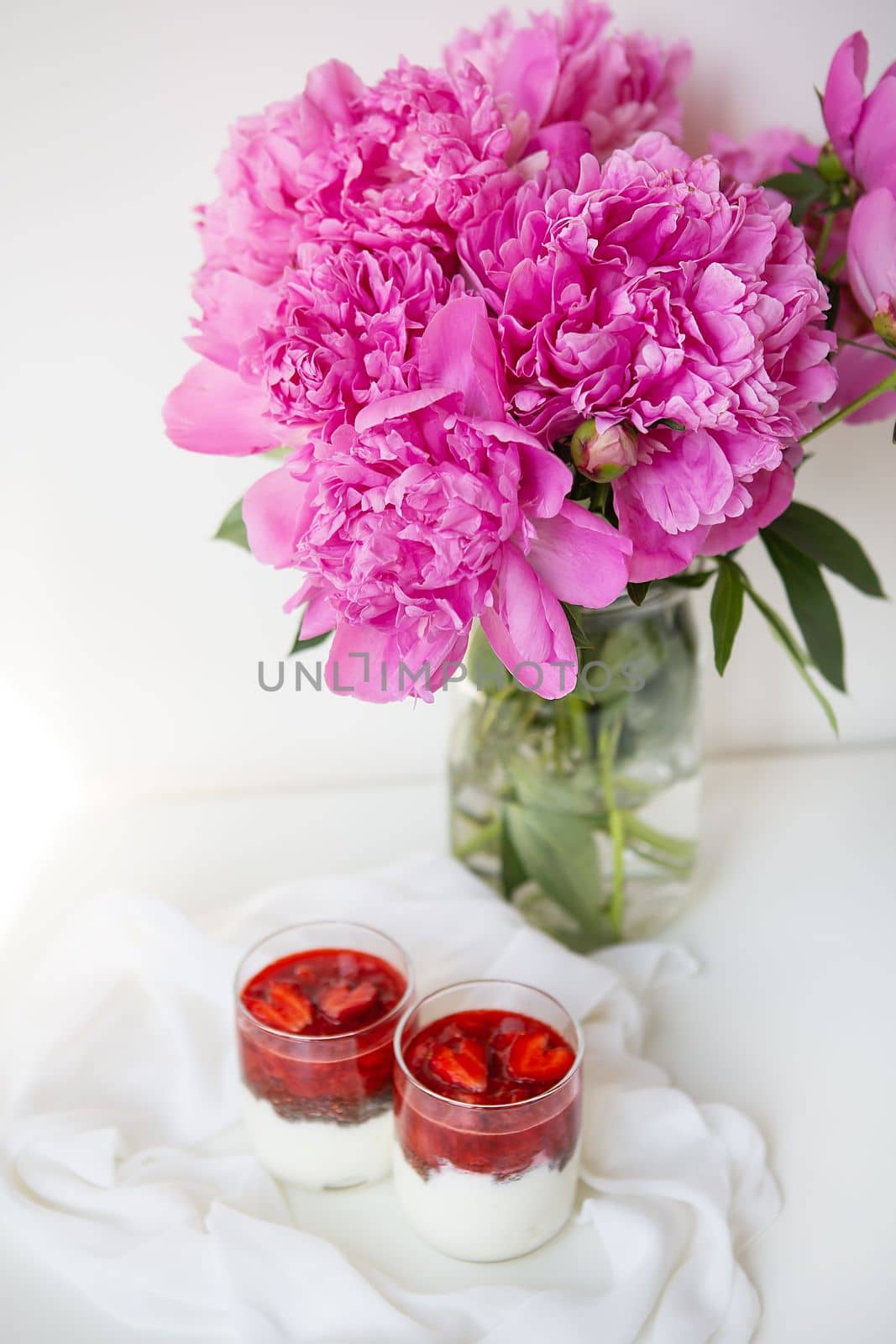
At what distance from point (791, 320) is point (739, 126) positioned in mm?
468

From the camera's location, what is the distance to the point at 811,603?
2.49ft

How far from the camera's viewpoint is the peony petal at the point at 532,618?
53 cm

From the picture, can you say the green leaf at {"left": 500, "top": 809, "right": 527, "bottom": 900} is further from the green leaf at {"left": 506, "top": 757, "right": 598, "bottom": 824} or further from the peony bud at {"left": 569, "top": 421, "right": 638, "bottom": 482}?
the peony bud at {"left": 569, "top": 421, "right": 638, "bottom": 482}

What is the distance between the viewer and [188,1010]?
2.72 feet

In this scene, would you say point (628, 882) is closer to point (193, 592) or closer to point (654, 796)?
point (654, 796)

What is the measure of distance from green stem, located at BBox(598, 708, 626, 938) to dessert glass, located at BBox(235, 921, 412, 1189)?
204 mm

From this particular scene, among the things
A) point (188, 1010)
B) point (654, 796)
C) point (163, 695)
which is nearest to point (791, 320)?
point (654, 796)

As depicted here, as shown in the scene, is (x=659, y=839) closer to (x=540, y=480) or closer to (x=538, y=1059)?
(x=538, y=1059)

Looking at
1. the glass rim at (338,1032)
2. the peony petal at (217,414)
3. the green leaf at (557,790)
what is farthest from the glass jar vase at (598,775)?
the peony petal at (217,414)

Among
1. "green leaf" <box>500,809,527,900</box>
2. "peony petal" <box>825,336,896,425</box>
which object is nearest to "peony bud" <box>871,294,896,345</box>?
"peony petal" <box>825,336,896,425</box>

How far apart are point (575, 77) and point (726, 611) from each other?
1.07ft

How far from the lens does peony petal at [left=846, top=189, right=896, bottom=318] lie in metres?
0.59

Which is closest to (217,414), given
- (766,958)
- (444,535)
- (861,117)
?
(444,535)

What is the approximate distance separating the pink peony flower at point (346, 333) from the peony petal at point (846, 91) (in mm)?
254
